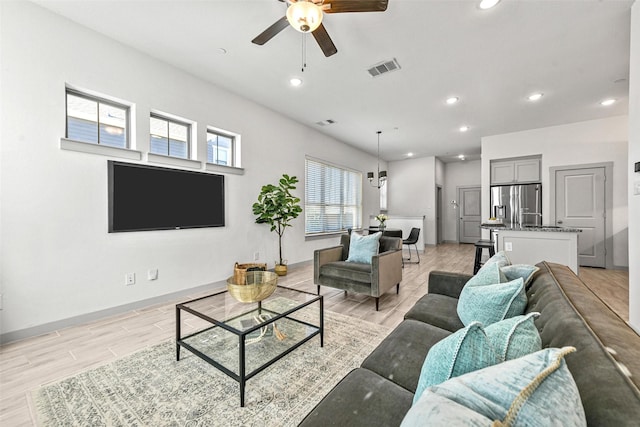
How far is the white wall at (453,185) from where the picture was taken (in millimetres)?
9039

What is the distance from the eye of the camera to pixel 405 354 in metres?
1.28

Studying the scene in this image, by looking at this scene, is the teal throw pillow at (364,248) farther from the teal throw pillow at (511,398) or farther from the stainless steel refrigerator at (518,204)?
the stainless steel refrigerator at (518,204)

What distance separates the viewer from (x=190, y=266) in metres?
3.55

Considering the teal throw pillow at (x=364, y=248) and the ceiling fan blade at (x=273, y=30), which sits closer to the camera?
the ceiling fan blade at (x=273, y=30)

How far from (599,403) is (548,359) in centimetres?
10

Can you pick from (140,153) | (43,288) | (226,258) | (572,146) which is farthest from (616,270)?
(43,288)

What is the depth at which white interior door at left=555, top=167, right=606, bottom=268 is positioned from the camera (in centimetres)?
512

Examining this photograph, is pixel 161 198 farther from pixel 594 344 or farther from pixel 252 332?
pixel 594 344

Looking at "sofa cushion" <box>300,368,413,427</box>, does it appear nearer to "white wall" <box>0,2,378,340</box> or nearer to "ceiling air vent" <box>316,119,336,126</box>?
"white wall" <box>0,2,378,340</box>

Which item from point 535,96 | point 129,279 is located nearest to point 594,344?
point 129,279

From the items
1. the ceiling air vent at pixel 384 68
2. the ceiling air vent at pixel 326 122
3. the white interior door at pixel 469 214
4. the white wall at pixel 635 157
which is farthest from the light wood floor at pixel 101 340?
the white interior door at pixel 469 214

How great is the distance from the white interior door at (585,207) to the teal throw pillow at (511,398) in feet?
21.5

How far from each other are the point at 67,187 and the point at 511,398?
3.60 meters

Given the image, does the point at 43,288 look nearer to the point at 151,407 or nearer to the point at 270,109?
the point at 151,407
